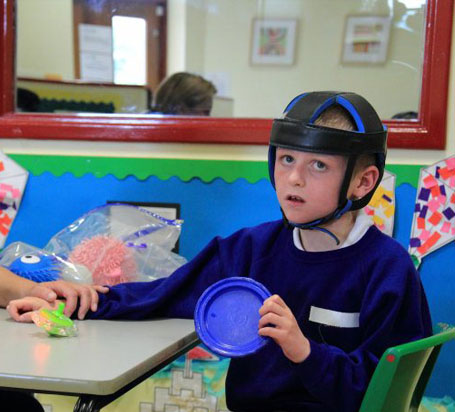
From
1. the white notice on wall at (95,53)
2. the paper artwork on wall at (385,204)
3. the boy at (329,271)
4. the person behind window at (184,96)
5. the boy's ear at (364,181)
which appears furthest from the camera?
the white notice on wall at (95,53)

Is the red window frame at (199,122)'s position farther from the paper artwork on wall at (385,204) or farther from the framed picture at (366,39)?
the framed picture at (366,39)

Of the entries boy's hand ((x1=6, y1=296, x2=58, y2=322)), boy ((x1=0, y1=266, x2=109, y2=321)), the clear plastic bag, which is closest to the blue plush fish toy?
the clear plastic bag

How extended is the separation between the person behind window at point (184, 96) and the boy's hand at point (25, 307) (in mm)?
1031

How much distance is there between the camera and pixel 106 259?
1.83 m

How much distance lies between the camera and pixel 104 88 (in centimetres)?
250

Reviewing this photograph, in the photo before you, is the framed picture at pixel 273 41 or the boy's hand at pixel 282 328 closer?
the boy's hand at pixel 282 328

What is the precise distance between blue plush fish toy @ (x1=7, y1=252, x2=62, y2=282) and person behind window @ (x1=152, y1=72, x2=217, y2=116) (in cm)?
79

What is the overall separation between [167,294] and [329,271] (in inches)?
15.1

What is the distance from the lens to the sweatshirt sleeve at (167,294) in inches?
59.1

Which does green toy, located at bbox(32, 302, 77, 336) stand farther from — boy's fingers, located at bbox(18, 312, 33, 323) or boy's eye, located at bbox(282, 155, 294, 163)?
boy's eye, located at bbox(282, 155, 294, 163)

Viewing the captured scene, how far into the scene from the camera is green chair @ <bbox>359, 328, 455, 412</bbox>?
113 centimetres

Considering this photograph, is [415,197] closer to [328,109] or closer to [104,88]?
[328,109]

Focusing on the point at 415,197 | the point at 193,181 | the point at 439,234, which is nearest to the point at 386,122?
the point at 415,197

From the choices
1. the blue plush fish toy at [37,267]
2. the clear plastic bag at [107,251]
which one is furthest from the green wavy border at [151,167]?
the blue plush fish toy at [37,267]
